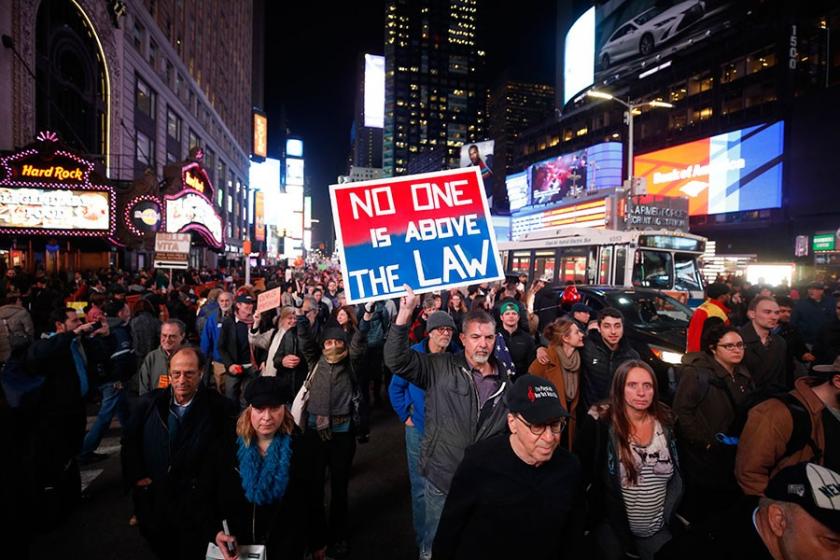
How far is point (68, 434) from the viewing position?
4738 mm

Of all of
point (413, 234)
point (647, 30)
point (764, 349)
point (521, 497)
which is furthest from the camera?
point (647, 30)

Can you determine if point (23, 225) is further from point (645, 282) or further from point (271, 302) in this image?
point (645, 282)

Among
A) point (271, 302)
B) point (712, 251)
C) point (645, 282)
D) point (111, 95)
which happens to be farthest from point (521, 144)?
point (271, 302)

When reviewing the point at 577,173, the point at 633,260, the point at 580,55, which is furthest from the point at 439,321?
the point at 580,55

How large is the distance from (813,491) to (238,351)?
617cm

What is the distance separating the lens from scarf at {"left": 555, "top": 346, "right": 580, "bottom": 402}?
444 cm

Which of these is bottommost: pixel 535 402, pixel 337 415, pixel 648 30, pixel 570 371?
pixel 337 415

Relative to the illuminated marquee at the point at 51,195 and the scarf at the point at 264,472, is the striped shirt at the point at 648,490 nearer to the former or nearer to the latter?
the scarf at the point at 264,472

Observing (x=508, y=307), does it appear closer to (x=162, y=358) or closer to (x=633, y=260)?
(x=162, y=358)

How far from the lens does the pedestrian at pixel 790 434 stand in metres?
2.66

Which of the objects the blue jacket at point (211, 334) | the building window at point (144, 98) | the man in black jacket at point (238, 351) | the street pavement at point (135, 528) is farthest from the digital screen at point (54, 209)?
the man in black jacket at point (238, 351)

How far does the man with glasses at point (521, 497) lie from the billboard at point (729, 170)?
3332cm

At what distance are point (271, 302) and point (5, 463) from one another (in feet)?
12.8

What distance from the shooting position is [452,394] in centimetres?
327
